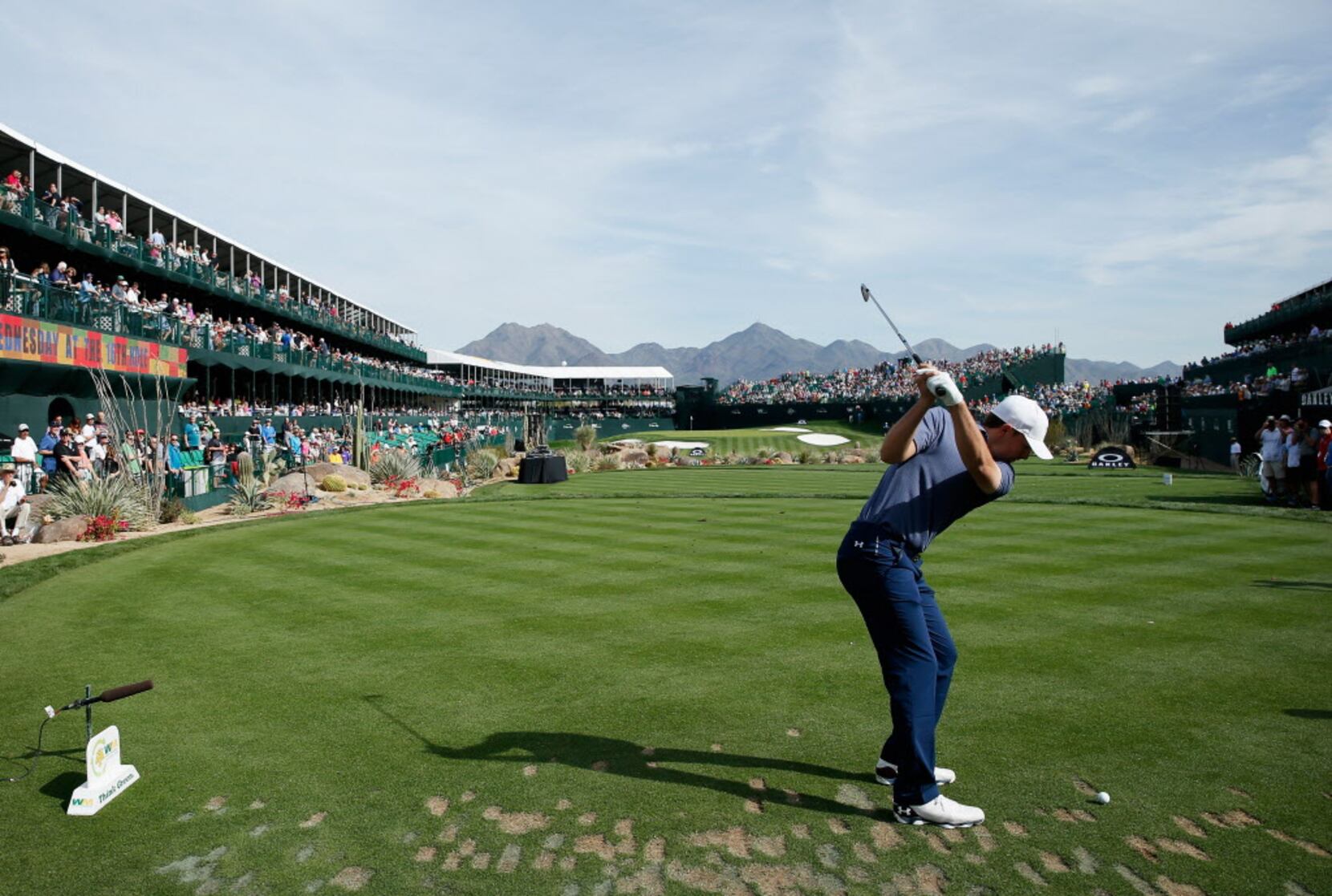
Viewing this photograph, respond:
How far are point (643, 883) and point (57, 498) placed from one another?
17.6 metres

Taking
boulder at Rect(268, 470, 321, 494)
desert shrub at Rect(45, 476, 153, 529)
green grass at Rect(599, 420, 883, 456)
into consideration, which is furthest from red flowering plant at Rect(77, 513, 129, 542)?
green grass at Rect(599, 420, 883, 456)

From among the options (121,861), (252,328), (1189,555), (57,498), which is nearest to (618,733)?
(121,861)

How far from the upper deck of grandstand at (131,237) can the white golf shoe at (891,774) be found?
102 feet

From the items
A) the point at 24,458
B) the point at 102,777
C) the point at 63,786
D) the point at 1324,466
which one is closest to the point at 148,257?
the point at 24,458

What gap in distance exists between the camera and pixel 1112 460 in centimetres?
3600

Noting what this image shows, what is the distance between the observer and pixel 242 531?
17.2m

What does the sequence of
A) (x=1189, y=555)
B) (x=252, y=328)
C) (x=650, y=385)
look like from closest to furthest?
(x=1189, y=555), (x=252, y=328), (x=650, y=385)

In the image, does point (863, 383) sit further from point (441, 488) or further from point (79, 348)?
point (79, 348)

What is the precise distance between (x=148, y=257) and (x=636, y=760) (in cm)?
3800

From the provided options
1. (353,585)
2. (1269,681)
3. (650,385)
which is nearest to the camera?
(1269,681)

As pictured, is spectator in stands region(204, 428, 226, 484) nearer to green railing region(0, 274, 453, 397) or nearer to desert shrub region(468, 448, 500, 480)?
green railing region(0, 274, 453, 397)

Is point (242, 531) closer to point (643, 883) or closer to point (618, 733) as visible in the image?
point (618, 733)

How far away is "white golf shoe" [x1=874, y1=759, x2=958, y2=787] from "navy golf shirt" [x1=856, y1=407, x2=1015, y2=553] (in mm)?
1404

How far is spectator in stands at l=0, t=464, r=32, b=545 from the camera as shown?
51.1ft
